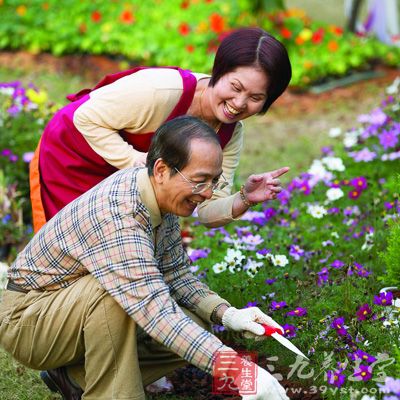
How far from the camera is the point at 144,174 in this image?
8.80ft

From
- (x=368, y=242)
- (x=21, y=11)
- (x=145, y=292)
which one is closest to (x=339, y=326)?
(x=145, y=292)

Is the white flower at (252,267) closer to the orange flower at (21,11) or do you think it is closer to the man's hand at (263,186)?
the man's hand at (263,186)

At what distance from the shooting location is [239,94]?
10.1ft

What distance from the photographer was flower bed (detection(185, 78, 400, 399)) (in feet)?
9.65

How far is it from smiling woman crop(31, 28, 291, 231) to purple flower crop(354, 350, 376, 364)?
65 centimetres

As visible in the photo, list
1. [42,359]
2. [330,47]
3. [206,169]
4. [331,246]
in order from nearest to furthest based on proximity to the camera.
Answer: [206,169]
[42,359]
[331,246]
[330,47]

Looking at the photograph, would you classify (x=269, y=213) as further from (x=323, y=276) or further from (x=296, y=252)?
(x=323, y=276)

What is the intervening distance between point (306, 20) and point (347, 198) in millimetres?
4040

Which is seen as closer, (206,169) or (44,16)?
(206,169)

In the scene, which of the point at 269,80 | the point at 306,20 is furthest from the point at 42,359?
the point at 306,20

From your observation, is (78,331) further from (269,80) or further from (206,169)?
(269,80)

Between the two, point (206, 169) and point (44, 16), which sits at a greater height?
point (206, 169)

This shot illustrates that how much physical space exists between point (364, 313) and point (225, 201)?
69 cm

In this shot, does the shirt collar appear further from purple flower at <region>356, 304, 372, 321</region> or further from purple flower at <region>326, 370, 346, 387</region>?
purple flower at <region>356, 304, 372, 321</region>
